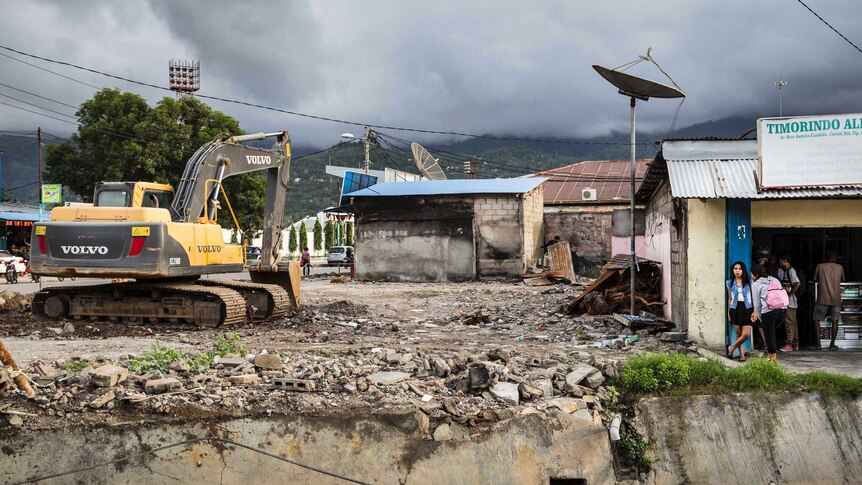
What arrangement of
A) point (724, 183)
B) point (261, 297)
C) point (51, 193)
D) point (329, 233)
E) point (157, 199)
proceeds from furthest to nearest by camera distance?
point (329, 233), point (51, 193), point (261, 297), point (157, 199), point (724, 183)

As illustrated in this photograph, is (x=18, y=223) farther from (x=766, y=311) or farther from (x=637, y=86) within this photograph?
(x=766, y=311)

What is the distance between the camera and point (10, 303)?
15.4 m

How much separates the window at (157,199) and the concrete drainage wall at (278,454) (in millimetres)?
6895

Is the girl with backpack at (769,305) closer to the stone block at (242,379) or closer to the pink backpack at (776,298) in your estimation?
the pink backpack at (776,298)

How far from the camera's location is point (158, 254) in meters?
12.2

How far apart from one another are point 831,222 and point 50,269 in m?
13.0

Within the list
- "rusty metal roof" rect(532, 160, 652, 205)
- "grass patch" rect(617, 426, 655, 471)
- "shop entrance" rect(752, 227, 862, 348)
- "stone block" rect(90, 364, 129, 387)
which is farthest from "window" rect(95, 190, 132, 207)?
"rusty metal roof" rect(532, 160, 652, 205)

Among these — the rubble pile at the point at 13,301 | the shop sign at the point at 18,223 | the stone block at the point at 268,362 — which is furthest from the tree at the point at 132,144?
the stone block at the point at 268,362

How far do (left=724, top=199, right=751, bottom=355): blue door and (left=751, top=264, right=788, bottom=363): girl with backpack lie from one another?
0.88 metres

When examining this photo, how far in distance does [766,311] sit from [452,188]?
20120 millimetres

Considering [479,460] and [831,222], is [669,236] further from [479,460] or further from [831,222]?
[479,460]

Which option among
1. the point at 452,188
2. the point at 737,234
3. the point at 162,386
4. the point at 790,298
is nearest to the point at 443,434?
the point at 162,386

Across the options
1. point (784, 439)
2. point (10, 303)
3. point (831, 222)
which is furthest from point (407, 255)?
point (784, 439)

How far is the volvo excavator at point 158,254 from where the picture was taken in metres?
12.3
